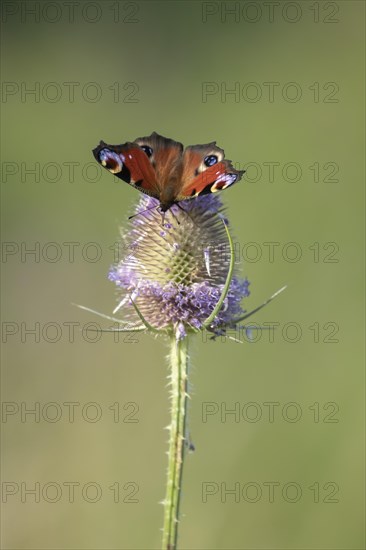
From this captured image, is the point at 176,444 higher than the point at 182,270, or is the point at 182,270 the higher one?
the point at 182,270

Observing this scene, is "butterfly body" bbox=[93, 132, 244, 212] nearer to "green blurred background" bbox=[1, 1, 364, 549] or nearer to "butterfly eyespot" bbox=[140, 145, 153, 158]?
"butterfly eyespot" bbox=[140, 145, 153, 158]

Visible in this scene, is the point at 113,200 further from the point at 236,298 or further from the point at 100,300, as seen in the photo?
the point at 236,298

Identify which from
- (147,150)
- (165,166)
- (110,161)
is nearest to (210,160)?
(165,166)

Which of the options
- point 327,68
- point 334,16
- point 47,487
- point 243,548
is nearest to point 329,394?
point 243,548

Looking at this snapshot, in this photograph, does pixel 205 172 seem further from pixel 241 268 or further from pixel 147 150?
pixel 241 268

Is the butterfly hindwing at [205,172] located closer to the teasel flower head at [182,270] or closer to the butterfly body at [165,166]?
the butterfly body at [165,166]
